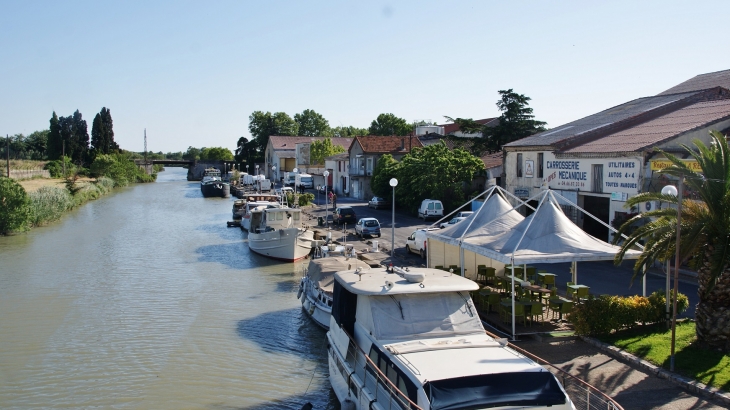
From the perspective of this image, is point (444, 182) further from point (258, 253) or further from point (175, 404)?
point (175, 404)

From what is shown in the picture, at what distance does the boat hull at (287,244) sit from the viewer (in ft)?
105

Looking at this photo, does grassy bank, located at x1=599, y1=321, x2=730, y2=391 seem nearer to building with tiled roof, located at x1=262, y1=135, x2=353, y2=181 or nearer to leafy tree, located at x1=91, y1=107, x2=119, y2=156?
building with tiled roof, located at x1=262, y1=135, x2=353, y2=181

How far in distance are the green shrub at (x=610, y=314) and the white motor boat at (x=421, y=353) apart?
373cm

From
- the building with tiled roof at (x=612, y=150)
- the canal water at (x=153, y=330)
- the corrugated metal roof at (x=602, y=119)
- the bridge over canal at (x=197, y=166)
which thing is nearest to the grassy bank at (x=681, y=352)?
the canal water at (x=153, y=330)

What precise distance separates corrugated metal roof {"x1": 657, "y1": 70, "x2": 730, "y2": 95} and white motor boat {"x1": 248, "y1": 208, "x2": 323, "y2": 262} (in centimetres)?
2265

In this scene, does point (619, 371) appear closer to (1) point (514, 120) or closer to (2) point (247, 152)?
(1) point (514, 120)

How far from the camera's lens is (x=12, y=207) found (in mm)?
39781

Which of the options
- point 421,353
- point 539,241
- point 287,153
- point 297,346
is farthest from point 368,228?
point 287,153

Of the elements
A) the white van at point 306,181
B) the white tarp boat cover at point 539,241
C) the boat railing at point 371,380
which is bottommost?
the boat railing at point 371,380

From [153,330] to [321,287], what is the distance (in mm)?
5588

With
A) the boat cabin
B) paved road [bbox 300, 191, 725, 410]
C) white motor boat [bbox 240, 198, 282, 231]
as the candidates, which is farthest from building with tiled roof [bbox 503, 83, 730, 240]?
white motor boat [bbox 240, 198, 282, 231]

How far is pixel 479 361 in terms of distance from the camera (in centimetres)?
955

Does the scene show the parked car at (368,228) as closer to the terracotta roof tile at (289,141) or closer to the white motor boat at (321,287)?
the white motor boat at (321,287)

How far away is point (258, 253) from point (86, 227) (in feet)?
62.2
